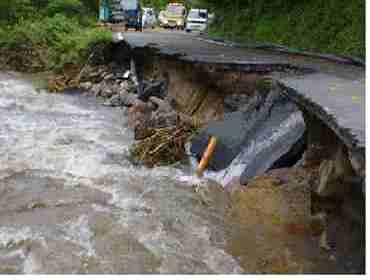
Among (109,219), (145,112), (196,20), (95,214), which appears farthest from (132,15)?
(109,219)

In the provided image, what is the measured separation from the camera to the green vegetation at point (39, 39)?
22.7 m

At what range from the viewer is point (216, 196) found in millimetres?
8281

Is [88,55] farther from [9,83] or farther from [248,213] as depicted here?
[248,213]

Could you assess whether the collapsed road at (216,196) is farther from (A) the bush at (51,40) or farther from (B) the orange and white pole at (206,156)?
(A) the bush at (51,40)

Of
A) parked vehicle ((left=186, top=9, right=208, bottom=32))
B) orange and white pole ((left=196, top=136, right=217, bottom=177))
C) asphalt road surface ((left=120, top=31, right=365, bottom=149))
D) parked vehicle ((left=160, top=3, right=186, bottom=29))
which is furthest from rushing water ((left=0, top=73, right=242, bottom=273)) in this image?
parked vehicle ((left=160, top=3, right=186, bottom=29))

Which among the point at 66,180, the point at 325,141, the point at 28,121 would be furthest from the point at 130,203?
the point at 28,121

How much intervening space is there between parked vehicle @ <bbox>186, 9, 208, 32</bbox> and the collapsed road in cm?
2692

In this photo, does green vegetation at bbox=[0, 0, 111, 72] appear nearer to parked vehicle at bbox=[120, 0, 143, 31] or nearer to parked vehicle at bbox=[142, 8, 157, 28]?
parked vehicle at bbox=[120, 0, 143, 31]

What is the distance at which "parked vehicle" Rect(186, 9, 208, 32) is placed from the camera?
127 feet

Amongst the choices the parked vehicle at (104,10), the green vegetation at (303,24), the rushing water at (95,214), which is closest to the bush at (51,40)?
the green vegetation at (303,24)

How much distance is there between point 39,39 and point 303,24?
1243cm

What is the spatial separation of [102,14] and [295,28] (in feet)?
63.1

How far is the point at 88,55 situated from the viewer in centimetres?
2233

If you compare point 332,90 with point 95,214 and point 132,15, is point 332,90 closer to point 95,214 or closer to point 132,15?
point 95,214
